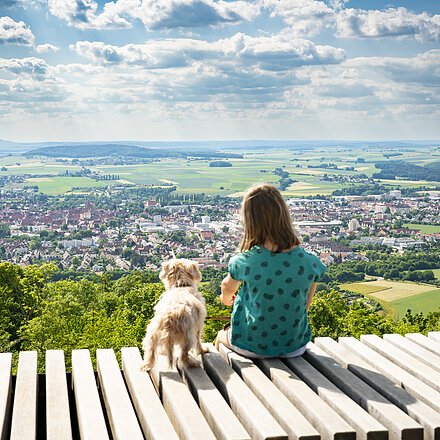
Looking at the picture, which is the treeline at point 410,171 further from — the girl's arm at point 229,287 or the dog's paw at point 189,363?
the dog's paw at point 189,363

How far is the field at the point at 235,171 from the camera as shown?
94.4m

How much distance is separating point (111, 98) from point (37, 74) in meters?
22.3

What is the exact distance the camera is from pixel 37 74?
5876 inches

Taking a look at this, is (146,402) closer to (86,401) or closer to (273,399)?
(86,401)

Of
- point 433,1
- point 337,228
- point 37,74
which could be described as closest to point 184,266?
point 337,228

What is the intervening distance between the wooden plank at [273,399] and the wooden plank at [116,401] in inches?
24.4

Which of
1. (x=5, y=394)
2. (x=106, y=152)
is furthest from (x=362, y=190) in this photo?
(x=5, y=394)

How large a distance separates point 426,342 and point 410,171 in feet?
334

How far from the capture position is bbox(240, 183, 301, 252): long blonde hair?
390 cm

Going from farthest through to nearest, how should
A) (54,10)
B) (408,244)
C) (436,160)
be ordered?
1. (54,10)
2. (436,160)
3. (408,244)

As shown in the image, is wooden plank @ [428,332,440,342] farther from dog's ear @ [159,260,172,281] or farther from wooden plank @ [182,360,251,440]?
dog's ear @ [159,260,172,281]

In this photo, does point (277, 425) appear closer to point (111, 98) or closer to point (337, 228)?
Result: point (337, 228)

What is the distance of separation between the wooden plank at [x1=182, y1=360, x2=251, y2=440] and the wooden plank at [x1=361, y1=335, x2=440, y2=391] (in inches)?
45.3

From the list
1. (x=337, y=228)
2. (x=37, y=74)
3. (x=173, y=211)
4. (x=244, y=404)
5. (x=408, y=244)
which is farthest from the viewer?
(x=37, y=74)
